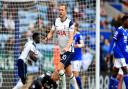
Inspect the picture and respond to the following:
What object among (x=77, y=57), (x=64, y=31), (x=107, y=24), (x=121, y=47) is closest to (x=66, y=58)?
(x=64, y=31)

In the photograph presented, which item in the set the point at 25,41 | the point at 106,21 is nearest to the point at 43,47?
the point at 25,41

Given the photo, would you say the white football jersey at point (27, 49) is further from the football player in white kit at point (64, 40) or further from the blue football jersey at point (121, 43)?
the blue football jersey at point (121, 43)

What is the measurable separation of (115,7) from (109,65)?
6.19 metres

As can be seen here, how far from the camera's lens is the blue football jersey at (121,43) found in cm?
1461

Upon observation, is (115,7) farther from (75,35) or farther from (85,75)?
(75,35)

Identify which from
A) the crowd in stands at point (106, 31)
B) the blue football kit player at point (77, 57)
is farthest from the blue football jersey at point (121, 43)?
the crowd in stands at point (106, 31)

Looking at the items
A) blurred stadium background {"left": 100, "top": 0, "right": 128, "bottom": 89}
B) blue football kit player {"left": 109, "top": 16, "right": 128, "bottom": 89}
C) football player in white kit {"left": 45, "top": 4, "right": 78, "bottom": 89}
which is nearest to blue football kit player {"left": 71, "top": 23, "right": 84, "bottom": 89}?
football player in white kit {"left": 45, "top": 4, "right": 78, "bottom": 89}

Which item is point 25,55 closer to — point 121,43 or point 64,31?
point 64,31

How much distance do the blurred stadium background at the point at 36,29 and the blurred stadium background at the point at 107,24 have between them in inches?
38.5

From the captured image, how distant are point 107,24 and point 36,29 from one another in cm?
664

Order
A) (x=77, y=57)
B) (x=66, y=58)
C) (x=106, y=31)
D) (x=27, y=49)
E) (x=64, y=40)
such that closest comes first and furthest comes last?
(x=66, y=58) → (x=64, y=40) → (x=77, y=57) → (x=27, y=49) → (x=106, y=31)

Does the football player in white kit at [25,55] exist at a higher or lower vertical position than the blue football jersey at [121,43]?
lower

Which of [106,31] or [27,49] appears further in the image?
[106,31]

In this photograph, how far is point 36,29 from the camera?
17.9m
